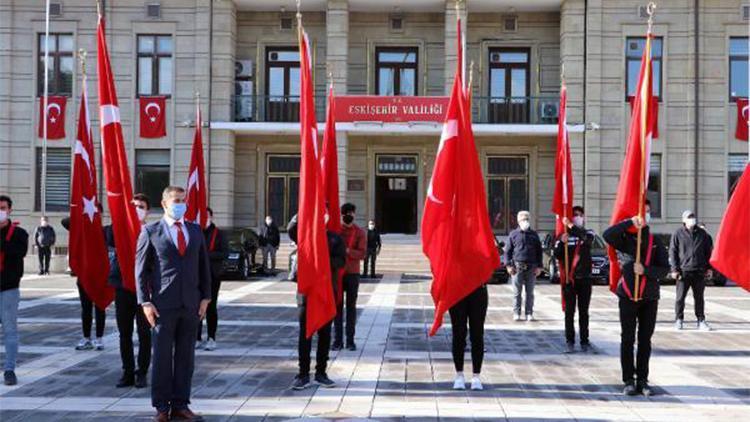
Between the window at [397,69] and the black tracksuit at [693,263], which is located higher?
the window at [397,69]

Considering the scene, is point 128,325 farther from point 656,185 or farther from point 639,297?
point 656,185

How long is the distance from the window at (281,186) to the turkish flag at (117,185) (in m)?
22.5

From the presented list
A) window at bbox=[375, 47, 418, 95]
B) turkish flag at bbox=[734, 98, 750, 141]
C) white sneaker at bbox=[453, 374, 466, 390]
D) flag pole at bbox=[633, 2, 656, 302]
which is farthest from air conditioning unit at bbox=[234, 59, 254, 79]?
white sneaker at bbox=[453, 374, 466, 390]

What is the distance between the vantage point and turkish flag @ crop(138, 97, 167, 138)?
30516 mm

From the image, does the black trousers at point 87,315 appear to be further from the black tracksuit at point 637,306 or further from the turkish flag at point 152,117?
the turkish flag at point 152,117

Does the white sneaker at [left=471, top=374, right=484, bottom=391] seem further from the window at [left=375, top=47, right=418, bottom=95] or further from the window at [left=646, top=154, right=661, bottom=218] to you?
the window at [left=375, top=47, right=418, bottom=95]

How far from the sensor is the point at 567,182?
13.1 metres

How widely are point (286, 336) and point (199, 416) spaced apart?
540cm

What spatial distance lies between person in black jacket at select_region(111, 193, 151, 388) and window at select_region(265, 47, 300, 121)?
23051mm

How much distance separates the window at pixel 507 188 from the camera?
32000 mm

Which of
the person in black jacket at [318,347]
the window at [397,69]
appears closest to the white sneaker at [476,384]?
the person in black jacket at [318,347]

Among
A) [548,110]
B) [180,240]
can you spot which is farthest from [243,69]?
[180,240]

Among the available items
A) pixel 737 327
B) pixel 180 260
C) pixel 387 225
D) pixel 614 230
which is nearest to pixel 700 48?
pixel 387 225

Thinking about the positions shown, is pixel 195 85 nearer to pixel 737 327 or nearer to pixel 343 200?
pixel 343 200
